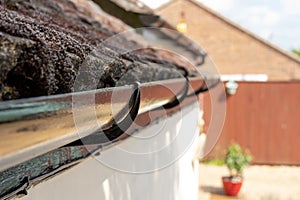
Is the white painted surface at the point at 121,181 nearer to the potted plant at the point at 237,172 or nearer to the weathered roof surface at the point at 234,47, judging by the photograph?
the potted plant at the point at 237,172

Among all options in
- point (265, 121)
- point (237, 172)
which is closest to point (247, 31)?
point (265, 121)

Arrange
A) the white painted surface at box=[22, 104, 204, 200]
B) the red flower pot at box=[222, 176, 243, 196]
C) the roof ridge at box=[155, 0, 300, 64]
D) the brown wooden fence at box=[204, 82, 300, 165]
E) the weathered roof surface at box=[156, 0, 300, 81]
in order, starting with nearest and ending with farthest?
the white painted surface at box=[22, 104, 204, 200] < the red flower pot at box=[222, 176, 243, 196] < the brown wooden fence at box=[204, 82, 300, 165] < the roof ridge at box=[155, 0, 300, 64] < the weathered roof surface at box=[156, 0, 300, 81]

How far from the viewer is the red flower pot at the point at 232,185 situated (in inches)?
385

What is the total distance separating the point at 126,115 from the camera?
5.13ft

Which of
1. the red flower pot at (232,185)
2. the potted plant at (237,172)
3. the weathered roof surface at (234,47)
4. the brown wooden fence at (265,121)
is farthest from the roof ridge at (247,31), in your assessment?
the red flower pot at (232,185)

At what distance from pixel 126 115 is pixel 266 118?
12.6 meters

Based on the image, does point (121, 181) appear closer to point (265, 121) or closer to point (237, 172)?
point (237, 172)

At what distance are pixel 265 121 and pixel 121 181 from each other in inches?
446

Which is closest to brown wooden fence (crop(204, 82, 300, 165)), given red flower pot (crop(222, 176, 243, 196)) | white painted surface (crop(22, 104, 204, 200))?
red flower pot (crop(222, 176, 243, 196))

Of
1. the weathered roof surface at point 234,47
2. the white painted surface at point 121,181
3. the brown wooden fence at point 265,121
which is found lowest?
the white painted surface at point 121,181

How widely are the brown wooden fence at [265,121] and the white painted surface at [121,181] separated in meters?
8.42

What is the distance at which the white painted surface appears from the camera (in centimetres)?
186

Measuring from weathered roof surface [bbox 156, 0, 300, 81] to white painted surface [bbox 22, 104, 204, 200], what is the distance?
16706 mm

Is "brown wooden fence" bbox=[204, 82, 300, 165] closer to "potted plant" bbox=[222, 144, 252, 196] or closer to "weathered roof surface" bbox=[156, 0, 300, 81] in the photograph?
"potted plant" bbox=[222, 144, 252, 196]
